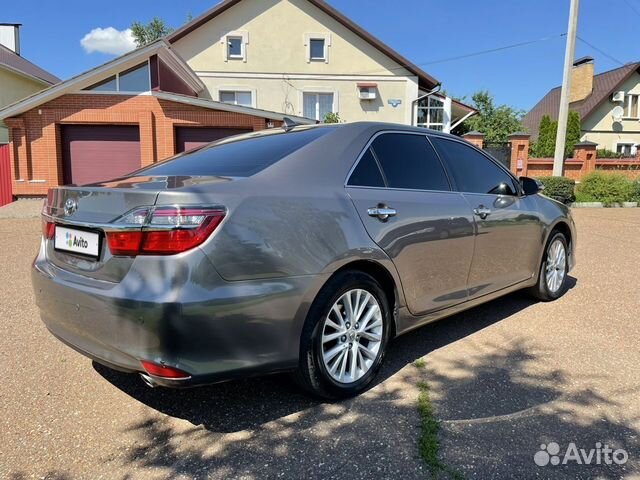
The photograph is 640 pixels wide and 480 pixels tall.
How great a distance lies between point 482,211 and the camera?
390 centimetres

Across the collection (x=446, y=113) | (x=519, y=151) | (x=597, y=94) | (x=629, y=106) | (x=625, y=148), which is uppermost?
(x=597, y=94)

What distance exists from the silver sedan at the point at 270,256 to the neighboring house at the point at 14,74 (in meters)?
21.1

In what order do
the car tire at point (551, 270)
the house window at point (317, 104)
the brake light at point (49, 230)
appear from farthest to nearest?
the house window at point (317, 104)
the car tire at point (551, 270)
the brake light at point (49, 230)

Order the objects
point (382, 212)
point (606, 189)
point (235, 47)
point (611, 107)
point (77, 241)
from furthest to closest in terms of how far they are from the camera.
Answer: point (611, 107) < point (235, 47) < point (606, 189) < point (382, 212) < point (77, 241)

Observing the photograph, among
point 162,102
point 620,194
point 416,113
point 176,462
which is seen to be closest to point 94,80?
point 162,102

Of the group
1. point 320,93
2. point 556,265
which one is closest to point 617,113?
point 320,93

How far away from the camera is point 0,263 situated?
7.12m

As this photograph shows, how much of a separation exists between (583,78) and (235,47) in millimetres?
25932

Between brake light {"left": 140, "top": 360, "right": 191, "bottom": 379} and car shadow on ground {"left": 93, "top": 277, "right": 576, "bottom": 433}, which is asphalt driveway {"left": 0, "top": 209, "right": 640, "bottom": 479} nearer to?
car shadow on ground {"left": 93, "top": 277, "right": 576, "bottom": 433}

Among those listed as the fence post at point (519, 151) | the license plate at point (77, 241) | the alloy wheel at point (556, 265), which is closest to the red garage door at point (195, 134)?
the fence post at point (519, 151)

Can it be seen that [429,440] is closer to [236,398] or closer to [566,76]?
[236,398]

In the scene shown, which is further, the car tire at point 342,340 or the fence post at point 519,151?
the fence post at point 519,151

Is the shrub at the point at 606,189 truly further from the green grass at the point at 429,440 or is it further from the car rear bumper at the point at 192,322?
the car rear bumper at the point at 192,322

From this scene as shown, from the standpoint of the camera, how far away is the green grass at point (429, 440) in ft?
7.47
